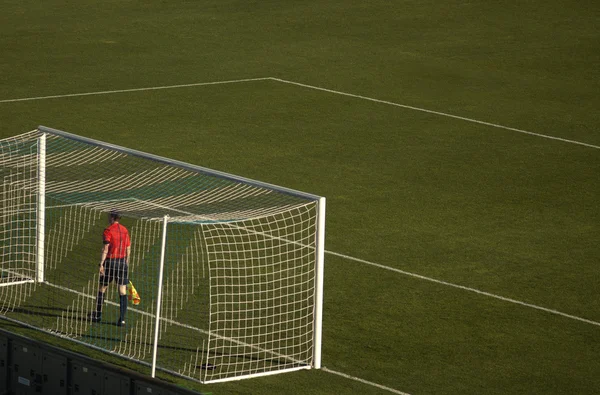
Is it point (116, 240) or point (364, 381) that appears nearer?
point (364, 381)

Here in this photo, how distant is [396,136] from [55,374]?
13.3 metres

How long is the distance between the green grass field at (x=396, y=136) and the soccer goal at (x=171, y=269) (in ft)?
1.45

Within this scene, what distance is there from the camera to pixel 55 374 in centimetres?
1139

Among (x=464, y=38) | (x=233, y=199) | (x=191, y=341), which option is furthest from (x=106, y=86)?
(x=191, y=341)

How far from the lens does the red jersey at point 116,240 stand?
1401cm

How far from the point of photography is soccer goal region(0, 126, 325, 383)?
13.6m

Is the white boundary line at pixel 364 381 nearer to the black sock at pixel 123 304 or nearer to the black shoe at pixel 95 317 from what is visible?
the black sock at pixel 123 304

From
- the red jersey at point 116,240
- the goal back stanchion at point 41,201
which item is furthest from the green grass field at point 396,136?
the goal back stanchion at point 41,201

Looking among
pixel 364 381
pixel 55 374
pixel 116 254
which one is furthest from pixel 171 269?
pixel 55 374

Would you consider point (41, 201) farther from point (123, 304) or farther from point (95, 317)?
point (123, 304)

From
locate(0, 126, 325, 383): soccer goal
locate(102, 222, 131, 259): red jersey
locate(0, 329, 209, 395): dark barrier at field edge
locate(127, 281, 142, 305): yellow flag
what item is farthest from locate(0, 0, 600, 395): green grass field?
locate(0, 329, 209, 395): dark barrier at field edge

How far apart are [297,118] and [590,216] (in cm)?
758

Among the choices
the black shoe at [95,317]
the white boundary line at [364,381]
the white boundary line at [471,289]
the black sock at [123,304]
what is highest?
the black sock at [123,304]

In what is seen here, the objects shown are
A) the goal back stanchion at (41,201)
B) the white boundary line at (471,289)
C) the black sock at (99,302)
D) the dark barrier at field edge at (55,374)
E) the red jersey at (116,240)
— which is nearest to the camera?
the dark barrier at field edge at (55,374)
